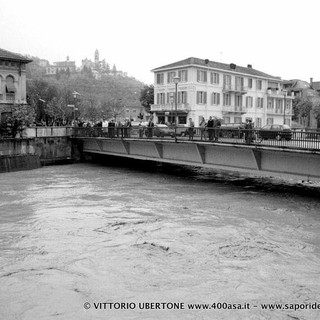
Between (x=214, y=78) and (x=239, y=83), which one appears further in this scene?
(x=239, y=83)

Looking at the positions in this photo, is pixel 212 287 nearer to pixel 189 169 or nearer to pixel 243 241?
pixel 243 241

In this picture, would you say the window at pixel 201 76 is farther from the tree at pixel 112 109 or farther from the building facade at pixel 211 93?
the tree at pixel 112 109

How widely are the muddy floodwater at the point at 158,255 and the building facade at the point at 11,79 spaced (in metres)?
23.1

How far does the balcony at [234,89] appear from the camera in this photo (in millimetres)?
65375

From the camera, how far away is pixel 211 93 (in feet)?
207

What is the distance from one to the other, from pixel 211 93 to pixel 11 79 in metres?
28.9

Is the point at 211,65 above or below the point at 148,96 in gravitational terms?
above

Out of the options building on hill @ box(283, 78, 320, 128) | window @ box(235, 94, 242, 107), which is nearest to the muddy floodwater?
window @ box(235, 94, 242, 107)

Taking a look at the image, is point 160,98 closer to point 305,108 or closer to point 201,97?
point 201,97

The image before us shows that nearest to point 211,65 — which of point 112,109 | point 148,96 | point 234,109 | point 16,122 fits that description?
point 234,109

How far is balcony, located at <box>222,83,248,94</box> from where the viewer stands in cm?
6538

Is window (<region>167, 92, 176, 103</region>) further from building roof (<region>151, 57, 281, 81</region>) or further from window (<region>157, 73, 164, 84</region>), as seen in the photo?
building roof (<region>151, 57, 281, 81</region>)

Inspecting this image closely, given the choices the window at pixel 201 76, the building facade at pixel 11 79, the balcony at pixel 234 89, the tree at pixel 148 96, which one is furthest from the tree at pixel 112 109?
the building facade at pixel 11 79

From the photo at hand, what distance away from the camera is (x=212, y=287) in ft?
33.3
